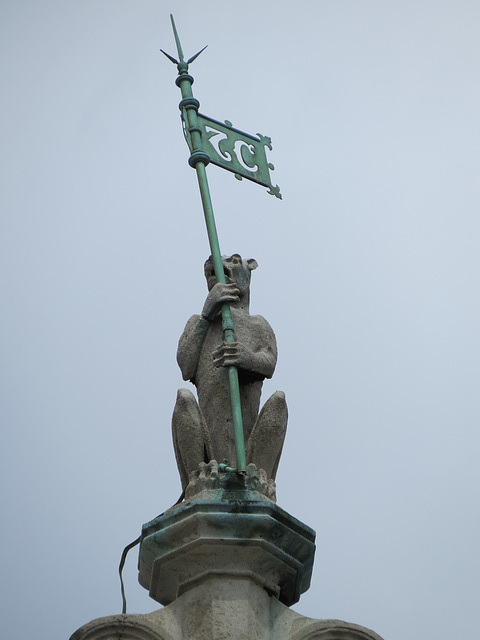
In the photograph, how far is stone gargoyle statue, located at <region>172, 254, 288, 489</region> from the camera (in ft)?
33.8

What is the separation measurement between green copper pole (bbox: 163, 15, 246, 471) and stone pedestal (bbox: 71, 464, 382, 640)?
0.45m

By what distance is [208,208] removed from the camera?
11383 mm

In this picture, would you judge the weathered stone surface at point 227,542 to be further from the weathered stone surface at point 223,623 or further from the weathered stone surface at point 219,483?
the weathered stone surface at point 223,623

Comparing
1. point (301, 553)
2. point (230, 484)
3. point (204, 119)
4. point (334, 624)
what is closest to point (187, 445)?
point (230, 484)

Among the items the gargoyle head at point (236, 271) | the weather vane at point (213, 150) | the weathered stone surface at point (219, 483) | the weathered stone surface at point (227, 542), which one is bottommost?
the weathered stone surface at point (227, 542)

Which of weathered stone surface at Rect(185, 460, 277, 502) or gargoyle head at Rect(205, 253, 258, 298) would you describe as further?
→ gargoyle head at Rect(205, 253, 258, 298)

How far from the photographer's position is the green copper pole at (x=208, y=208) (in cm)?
1004

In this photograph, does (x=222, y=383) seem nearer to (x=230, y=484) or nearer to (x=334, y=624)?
(x=230, y=484)

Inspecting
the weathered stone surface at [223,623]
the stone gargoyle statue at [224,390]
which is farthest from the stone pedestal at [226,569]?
the stone gargoyle statue at [224,390]

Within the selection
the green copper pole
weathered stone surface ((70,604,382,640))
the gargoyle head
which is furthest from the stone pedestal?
the gargoyle head

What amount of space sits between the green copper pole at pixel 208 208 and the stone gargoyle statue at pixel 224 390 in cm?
15

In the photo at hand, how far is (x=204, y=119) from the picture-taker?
1213 cm

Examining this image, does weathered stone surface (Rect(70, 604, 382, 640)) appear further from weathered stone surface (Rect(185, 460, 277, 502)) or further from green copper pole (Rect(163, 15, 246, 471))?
green copper pole (Rect(163, 15, 246, 471))

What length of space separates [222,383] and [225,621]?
2.38 m
